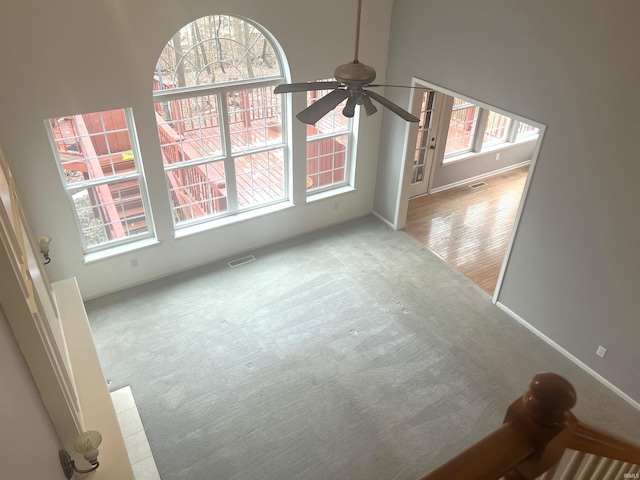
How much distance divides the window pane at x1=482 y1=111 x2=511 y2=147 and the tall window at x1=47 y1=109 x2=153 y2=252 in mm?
6317

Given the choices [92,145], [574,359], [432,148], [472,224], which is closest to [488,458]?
[574,359]

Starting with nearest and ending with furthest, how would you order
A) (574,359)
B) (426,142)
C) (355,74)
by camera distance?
(355,74)
(574,359)
(426,142)

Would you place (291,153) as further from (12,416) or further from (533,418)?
(533,418)

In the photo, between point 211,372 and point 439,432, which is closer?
point 439,432

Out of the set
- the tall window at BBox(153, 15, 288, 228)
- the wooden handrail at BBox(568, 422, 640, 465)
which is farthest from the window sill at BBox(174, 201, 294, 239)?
the wooden handrail at BBox(568, 422, 640, 465)

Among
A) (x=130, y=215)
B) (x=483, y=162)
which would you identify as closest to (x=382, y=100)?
(x=130, y=215)

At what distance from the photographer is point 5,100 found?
14.8ft

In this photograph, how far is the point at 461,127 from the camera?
8.49 meters

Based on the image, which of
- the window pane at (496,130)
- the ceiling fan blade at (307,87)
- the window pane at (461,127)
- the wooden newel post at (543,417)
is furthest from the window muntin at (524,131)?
the wooden newel post at (543,417)

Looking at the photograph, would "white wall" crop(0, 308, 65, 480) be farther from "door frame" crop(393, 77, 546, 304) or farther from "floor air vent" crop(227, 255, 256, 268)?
"door frame" crop(393, 77, 546, 304)

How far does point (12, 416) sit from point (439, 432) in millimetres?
3744

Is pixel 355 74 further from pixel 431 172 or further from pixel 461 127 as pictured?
pixel 461 127

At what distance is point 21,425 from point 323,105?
232 centimetres

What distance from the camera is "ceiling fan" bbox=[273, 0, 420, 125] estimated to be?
9.34 feet
